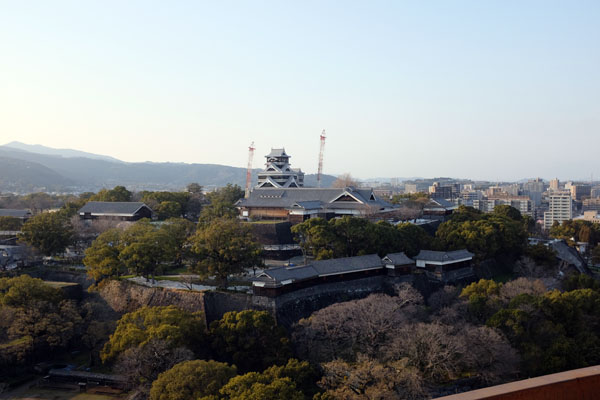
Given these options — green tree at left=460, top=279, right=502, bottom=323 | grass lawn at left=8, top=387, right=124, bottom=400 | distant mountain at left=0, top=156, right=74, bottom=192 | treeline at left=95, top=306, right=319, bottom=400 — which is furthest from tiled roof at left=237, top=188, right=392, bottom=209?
distant mountain at left=0, top=156, right=74, bottom=192

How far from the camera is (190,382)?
14289 mm

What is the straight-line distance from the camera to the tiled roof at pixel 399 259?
24984 millimetres

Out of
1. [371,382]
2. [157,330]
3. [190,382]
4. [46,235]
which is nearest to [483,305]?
[371,382]

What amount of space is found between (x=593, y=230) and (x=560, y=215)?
3852 centimetres

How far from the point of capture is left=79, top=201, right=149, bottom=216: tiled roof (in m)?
36.3

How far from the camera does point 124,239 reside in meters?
25.8

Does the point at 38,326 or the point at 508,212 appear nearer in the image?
the point at 38,326

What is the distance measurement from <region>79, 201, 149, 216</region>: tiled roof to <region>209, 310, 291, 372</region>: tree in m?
20.2

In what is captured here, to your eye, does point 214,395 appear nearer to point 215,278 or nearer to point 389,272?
point 215,278

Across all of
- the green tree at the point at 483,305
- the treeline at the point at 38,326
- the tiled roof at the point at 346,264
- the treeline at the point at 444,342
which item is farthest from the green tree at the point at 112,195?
the green tree at the point at 483,305

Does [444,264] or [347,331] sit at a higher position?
[444,264]

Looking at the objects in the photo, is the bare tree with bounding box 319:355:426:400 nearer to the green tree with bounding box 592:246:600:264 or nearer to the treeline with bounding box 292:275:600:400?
the treeline with bounding box 292:275:600:400

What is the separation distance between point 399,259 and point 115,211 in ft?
73.8

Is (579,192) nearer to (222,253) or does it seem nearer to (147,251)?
(222,253)
